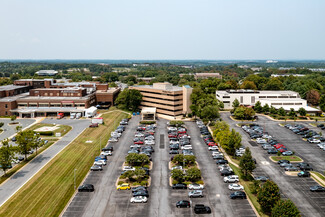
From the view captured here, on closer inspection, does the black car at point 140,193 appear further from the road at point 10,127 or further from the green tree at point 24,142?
the road at point 10,127

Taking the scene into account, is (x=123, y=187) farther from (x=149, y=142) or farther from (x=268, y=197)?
(x=149, y=142)

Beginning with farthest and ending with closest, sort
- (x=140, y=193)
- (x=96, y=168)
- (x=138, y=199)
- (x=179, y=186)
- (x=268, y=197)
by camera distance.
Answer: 1. (x=96, y=168)
2. (x=179, y=186)
3. (x=140, y=193)
4. (x=138, y=199)
5. (x=268, y=197)

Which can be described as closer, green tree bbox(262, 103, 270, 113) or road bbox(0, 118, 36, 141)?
road bbox(0, 118, 36, 141)

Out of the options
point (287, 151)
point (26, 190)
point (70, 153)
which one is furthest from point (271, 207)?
point (70, 153)

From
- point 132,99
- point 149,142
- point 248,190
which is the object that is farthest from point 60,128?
point 248,190

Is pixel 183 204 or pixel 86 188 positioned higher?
pixel 86 188

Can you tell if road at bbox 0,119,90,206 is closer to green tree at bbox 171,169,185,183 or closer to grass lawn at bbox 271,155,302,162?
green tree at bbox 171,169,185,183

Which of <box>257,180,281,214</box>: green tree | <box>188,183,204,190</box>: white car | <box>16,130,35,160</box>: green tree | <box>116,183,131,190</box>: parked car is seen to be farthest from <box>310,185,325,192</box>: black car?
<box>16,130,35,160</box>: green tree
